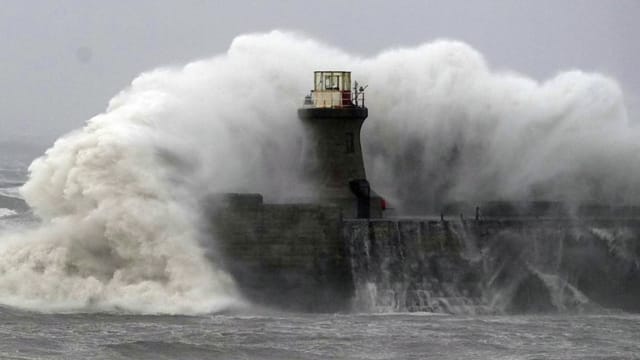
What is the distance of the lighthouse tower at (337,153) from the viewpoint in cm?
2478

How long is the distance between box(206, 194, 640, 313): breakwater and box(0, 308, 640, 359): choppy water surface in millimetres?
865

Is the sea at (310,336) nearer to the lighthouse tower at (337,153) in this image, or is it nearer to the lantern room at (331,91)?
the lighthouse tower at (337,153)

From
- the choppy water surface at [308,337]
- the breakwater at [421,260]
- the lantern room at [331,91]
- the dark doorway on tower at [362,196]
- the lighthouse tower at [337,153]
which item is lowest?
the choppy water surface at [308,337]

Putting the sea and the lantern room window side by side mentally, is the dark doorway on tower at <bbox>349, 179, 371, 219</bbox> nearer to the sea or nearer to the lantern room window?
the lantern room window

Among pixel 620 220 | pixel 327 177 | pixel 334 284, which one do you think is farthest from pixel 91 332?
pixel 620 220

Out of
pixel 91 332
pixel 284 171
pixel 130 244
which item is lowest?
pixel 91 332

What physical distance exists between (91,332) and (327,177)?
633 centimetres

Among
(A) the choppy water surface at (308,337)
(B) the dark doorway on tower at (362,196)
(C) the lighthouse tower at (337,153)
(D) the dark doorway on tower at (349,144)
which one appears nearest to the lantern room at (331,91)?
(C) the lighthouse tower at (337,153)

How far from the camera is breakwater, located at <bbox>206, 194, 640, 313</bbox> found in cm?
2314

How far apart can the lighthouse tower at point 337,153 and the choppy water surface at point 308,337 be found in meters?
2.88

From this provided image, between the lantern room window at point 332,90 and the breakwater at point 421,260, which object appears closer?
the breakwater at point 421,260

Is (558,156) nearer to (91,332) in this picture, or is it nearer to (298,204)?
(298,204)

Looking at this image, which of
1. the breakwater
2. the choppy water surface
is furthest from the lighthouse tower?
the choppy water surface

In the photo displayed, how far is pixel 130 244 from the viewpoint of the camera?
22641 millimetres
